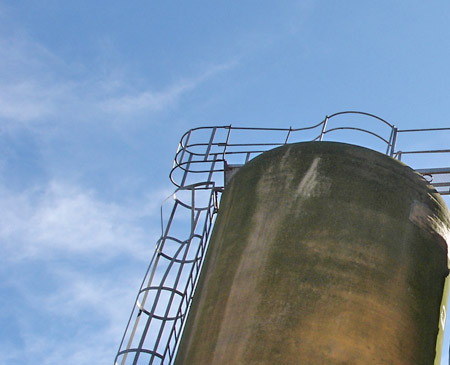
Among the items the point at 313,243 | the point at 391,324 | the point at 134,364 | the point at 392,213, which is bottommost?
the point at 134,364

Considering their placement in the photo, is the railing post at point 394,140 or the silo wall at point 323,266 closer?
the silo wall at point 323,266

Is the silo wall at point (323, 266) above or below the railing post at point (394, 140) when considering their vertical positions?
below

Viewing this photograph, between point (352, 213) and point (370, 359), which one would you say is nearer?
point (370, 359)

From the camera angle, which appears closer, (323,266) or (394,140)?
(323,266)

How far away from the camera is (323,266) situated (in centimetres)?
895

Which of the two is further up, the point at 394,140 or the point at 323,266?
the point at 394,140

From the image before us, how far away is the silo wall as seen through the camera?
857 cm

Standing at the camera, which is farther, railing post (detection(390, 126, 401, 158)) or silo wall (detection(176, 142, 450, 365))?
railing post (detection(390, 126, 401, 158))

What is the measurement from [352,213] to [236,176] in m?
2.18

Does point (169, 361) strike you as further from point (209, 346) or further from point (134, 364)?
point (209, 346)

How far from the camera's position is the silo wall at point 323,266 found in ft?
28.1

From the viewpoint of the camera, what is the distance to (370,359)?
333 inches

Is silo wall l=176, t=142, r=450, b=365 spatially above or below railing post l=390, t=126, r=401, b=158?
below

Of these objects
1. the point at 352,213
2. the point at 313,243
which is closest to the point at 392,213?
the point at 352,213
